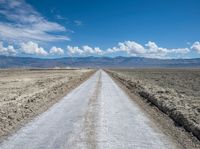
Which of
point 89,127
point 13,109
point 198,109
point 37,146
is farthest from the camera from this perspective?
point 13,109

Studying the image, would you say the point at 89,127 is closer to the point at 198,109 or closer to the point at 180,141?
the point at 180,141

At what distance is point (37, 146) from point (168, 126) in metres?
5.85

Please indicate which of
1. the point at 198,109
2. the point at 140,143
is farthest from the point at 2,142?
the point at 198,109

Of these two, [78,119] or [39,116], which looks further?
[39,116]

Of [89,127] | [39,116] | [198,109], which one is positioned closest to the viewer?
[89,127]

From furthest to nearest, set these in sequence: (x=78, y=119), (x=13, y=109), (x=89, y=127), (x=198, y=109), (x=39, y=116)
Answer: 1. (x=13, y=109)
2. (x=198, y=109)
3. (x=39, y=116)
4. (x=78, y=119)
5. (x=89, y=127)

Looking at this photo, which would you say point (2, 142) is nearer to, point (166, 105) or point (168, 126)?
point (168, 126)

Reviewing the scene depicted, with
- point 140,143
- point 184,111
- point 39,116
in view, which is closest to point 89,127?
point 140,143

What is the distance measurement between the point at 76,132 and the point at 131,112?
559cm

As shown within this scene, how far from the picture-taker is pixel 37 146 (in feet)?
30.1

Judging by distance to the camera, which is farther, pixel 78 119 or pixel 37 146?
pixel 78 119

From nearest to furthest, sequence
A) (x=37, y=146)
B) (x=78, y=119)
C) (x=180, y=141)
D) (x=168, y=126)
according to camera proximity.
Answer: (x=37, y=146), (x=180, y=141), (x=168, y=126), (x=78, y=119)

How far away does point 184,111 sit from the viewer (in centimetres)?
1515

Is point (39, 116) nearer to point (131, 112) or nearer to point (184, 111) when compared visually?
point (131, 112)
